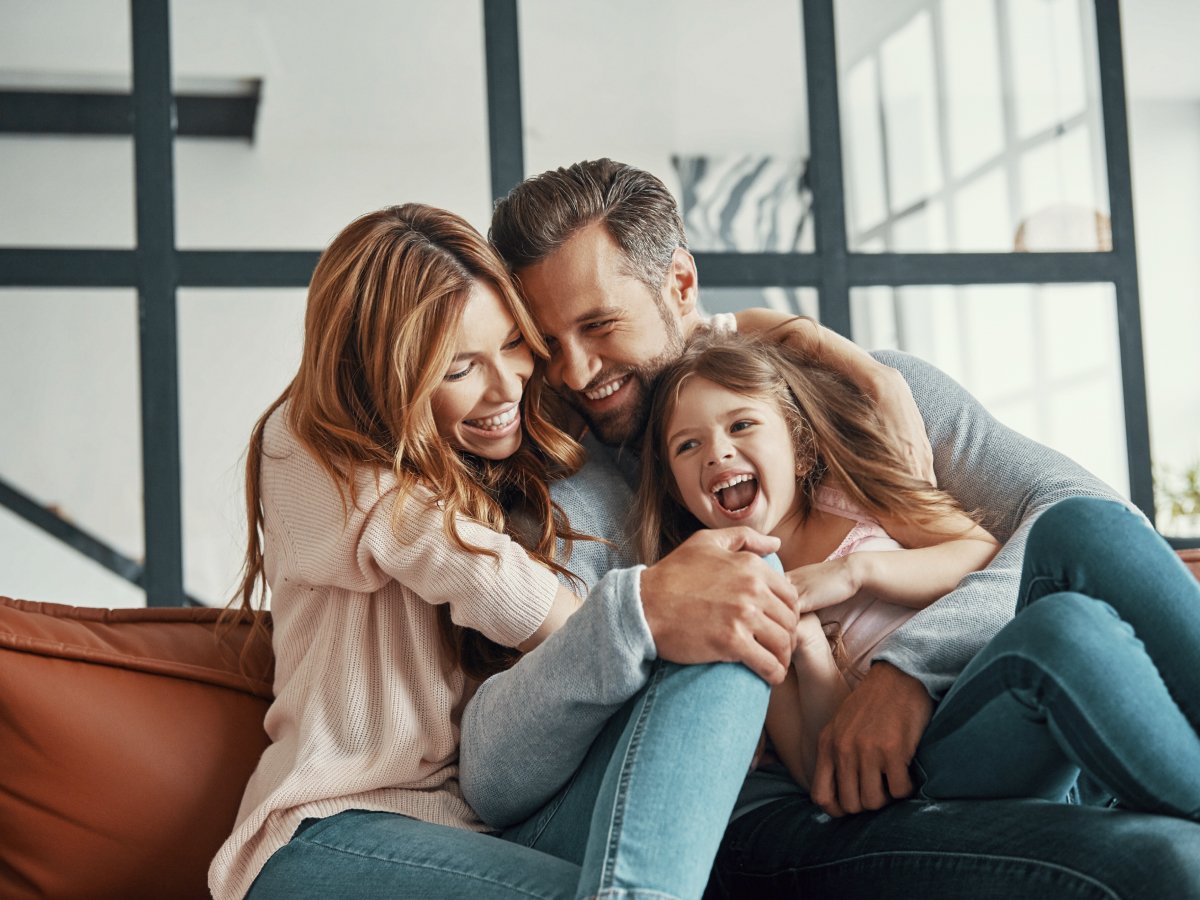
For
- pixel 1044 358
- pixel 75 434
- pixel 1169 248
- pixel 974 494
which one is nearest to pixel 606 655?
pixel 974 494

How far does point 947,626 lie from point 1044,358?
246 cm

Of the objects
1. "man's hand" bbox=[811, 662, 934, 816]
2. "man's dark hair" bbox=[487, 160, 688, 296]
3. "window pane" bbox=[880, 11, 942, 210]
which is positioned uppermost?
"window pane" bbox=[880, 11, 942, 210]

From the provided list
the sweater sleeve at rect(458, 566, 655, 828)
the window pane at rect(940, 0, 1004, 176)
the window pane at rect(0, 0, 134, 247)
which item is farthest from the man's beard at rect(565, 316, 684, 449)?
the window pane at rect(940, 0, 1004, 176)

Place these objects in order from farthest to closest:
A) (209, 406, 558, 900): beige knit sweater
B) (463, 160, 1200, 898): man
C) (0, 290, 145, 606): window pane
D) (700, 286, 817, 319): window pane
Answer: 1. (700, 286, 817, 319): window pane
2. (0, 290, 145, 606): window pane
3. (209, 406, 558, 900): beige knit sweater
4. (463, 160, 1200, 898): man

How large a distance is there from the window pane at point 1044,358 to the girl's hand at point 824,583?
2.23 metres

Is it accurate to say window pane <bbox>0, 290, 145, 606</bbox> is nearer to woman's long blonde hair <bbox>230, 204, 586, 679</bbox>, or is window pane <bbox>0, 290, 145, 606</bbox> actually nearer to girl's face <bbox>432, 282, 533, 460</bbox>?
woman's long blonde hair <bbox>230, 204, 586, 679</bbox>

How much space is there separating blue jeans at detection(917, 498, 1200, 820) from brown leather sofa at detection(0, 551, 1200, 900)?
2.77ft

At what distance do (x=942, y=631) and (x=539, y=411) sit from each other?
0.66m

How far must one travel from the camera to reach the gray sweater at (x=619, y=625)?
1.13 m

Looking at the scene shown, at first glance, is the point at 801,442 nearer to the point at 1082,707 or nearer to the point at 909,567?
the point at 909,567

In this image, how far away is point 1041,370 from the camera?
356cm

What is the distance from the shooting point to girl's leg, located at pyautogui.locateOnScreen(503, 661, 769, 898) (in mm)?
962

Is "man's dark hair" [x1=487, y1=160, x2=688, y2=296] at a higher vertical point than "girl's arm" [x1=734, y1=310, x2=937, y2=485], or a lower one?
higher

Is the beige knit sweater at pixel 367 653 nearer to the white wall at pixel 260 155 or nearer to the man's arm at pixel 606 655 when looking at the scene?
the man's arm at pixel 606 655
